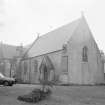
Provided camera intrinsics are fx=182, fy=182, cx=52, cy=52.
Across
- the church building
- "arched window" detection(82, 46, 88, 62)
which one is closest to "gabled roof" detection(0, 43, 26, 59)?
the church building

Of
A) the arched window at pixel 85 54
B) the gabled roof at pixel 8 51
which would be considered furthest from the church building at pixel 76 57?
the gabled roof at pixel 8 51

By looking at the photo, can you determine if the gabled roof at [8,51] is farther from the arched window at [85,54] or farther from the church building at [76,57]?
the arched window at [85,54]

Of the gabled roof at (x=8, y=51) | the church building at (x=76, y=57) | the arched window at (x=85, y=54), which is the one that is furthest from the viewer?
the gabled roof at (x=8, y=51)

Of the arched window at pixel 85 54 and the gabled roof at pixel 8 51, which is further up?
the gabled roof at pixel 8 51

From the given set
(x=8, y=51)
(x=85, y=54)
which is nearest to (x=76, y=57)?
(x=85, y=54)

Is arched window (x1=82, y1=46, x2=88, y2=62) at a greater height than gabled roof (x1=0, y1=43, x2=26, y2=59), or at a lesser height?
lesser

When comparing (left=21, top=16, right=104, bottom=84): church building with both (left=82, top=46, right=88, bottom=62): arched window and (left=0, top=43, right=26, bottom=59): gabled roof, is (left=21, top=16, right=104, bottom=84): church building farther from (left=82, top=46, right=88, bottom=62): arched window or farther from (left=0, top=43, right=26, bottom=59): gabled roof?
(left=0, top=43, right=26, bottom=59): gabled roof

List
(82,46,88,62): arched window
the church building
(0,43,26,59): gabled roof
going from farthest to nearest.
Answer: (0,43,26,59): gabled roof → (82,46,88,62): arched window → the church building

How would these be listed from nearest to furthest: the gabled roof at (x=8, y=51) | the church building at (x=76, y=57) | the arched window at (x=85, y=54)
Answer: the church building at (x=76, y=57) → the arched window at (x=85, y=54) → the gabled roof at (x=8, y=51)

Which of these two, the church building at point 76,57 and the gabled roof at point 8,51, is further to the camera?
the gabled roof at point 8,51

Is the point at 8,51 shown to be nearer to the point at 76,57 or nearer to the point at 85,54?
the point at 76,57

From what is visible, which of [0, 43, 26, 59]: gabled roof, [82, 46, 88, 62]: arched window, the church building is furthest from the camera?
[0, 43, 26, 59]: gabled roof

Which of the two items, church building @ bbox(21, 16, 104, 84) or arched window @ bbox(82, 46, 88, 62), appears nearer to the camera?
church building @ bbox(21, 16, 104, 84)

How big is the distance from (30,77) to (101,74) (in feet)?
56.6
